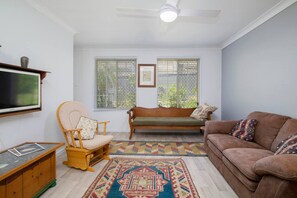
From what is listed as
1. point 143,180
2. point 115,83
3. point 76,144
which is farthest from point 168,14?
point 115,83

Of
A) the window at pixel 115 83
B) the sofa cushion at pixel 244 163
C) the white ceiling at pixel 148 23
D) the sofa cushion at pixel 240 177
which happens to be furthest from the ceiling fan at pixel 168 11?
the window at pixel 115 83

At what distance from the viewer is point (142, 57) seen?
4699mm

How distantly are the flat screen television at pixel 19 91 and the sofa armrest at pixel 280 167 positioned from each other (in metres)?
2.67

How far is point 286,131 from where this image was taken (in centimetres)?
200

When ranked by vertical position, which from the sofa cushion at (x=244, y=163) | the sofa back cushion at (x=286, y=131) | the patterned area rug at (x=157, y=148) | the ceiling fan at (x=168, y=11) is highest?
the ceiling fan at (x=168, y=11)

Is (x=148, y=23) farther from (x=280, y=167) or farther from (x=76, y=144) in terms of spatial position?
(x=280, y=167)

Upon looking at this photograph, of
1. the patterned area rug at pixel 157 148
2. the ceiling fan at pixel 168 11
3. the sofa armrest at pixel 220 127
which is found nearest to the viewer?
the ceiling fan at pixel 168 11

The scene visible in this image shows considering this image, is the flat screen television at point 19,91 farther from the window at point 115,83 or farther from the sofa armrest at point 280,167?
the sofa armrest at point 280,167

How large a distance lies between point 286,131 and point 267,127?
0.32 m

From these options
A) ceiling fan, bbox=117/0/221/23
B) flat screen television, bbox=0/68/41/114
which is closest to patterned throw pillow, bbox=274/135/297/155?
ceiling fan, bbox=117/0/221/23

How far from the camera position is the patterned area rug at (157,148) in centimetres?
315

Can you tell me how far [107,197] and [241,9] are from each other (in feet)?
10.6

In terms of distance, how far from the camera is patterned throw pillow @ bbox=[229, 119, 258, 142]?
2484 millimetres

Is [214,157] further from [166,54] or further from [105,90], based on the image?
[105,90]
